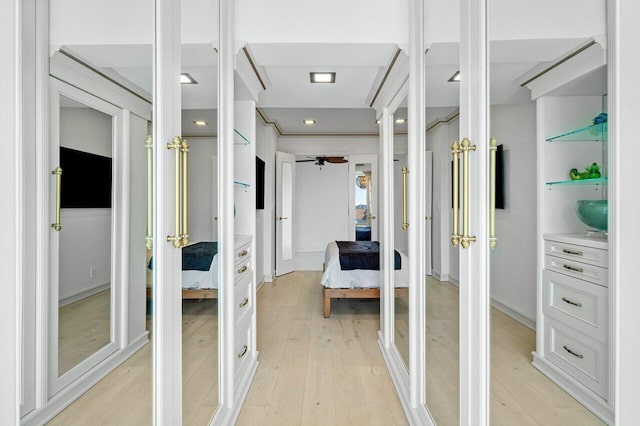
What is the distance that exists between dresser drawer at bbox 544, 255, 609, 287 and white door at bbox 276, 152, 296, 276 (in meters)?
5.43

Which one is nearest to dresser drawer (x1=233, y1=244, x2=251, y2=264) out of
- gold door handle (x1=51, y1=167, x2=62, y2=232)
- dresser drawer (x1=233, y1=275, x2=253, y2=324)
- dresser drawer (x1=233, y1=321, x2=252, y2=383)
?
dresser drawer (x1=233, y1=275, x2=253, y2=324)

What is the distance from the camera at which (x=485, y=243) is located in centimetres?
112

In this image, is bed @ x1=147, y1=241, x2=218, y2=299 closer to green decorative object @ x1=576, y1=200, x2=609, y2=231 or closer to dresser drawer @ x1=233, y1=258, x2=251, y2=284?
dresser drawer @ x1=233, y1=258, x2=251, y2=284

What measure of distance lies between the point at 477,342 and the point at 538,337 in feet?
1.17

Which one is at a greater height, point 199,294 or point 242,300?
point 199,294

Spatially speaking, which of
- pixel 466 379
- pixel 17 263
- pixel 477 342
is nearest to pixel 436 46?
Answer: pixel 477 342

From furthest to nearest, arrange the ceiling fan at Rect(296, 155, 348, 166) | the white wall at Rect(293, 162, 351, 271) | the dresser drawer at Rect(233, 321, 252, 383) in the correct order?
the white wall at Rect(293, 162, 351, 271), the ceiling fan at Rect(296, 155, 348, 166), the dresser drawer at Rect(233, 321, 252, 383)

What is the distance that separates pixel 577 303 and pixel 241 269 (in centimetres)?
199

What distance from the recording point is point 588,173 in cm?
65

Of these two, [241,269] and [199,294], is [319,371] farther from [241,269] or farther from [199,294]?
[199,294]

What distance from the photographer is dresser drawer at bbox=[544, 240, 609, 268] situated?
25.3 inches

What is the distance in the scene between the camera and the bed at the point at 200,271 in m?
1.41

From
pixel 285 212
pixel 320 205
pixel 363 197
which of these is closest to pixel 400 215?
pixel 285 212

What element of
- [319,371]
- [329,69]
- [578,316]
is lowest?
[319,371]
